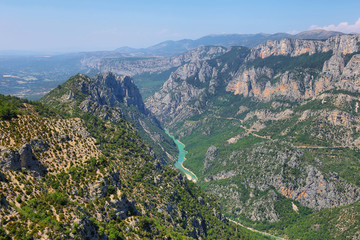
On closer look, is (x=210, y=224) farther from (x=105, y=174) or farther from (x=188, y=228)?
(x=105, y=174)

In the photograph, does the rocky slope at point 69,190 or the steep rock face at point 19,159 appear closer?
the rocky slope at point 69,190

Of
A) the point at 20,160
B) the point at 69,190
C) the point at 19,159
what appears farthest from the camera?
the point at 69,190

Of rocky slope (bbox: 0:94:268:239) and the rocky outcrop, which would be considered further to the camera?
the rocky outcrop

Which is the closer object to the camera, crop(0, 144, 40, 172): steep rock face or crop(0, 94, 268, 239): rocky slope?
crop(0, 94, 268, 239): rocky slope

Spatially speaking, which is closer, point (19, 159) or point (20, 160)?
point (19, 159)

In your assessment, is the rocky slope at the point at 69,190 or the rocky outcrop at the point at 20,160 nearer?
the rocky slope at the point at 69,190

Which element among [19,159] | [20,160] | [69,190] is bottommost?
[69,190]

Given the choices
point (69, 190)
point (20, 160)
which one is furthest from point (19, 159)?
point (69, 190)

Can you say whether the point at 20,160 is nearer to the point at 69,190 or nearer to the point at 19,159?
the point at 19,159

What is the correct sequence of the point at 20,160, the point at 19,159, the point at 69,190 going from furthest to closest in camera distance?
the point at 69,190 → the point at 20,160 → the point at 19,159
